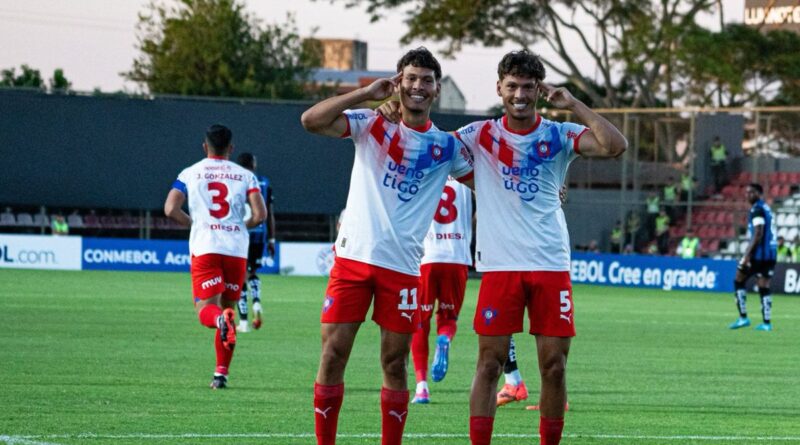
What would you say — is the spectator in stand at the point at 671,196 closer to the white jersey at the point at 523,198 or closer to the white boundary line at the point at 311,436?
the white boundary line at the point at 311,436

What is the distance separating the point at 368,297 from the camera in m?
8.11

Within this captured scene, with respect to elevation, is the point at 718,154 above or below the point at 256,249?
above

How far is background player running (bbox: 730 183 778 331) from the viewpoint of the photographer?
2300cm

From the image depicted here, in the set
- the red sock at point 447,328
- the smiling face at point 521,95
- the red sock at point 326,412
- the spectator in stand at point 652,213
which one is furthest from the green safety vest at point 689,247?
the red sock at point 326,412

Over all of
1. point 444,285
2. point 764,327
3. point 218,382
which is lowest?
point 764,327

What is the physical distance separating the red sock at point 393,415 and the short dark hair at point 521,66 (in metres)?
1.91

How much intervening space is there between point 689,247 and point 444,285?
29.6 meters

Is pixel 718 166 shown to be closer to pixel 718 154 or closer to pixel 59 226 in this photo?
pixel 718 154

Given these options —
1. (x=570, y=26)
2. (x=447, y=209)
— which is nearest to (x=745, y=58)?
(x=570, y=26)

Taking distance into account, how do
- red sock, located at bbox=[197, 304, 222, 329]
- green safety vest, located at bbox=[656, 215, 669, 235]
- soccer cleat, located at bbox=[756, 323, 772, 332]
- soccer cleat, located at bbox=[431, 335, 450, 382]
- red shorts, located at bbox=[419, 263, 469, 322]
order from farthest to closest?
green safety vest, located at bbox=[656, 215, 669, 235] → soccer cleat, located at bbox=[756, 323, 772, 332] → red shorts, located at bbox=[419, 263, 469, 322] → red sock, located at bbox=[197, 304, 222, 329] → soccer cleat, located at bbox=[431, 335, 450, 382]

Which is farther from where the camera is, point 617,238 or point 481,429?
point 617,238

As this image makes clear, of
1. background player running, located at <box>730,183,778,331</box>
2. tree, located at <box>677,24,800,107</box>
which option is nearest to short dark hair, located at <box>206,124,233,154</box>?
background player running, located at <box>730,183,778,331</box>

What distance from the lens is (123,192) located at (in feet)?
142

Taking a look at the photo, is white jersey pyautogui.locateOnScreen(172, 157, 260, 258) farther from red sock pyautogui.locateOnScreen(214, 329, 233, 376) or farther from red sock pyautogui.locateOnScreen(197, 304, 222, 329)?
red sock pyautogui.locateOnScreen(214, 329, 233, 376)
